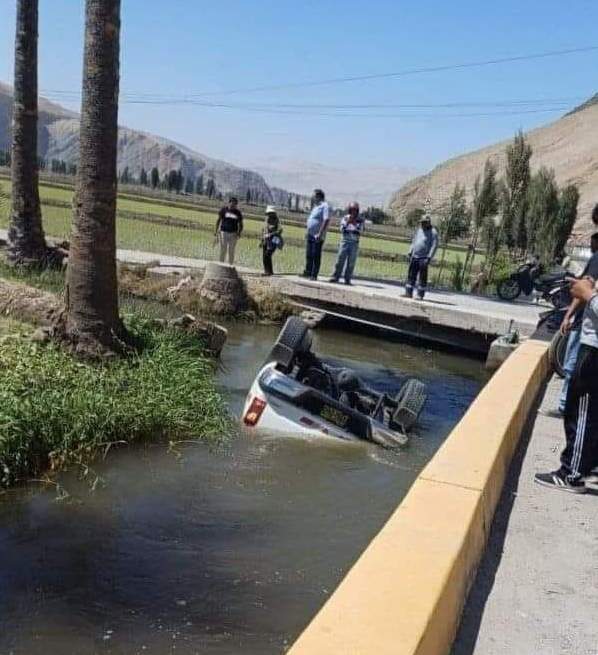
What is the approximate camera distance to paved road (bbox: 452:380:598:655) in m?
3.21

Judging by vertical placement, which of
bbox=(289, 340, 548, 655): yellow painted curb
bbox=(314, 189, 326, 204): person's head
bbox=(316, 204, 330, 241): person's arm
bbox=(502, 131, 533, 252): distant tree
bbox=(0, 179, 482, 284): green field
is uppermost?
bbox=(502, 131, 533, 252): distant tree

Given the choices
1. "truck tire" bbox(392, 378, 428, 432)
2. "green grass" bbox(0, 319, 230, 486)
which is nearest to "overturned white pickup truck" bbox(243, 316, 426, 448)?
"truck tire" bbox(392, 378, 428, 432)

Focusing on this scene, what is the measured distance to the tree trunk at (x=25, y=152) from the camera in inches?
516

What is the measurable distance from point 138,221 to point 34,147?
70.4 ft

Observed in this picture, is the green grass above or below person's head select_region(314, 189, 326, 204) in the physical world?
below

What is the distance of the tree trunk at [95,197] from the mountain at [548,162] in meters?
73.8

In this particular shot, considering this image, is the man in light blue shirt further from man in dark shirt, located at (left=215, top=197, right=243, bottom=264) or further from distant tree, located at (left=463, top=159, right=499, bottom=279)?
distant tree, located at (left=463, top=159, right=499, bottom=279)

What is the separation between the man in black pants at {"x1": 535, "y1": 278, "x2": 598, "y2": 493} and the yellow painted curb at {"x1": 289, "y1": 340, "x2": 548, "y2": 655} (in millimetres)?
404

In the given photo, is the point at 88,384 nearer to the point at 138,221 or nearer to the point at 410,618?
the point at 410,618

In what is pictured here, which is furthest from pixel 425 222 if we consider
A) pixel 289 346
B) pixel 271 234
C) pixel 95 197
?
pixel 95 197

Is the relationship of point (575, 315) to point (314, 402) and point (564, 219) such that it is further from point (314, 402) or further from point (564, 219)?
point (564, 219)

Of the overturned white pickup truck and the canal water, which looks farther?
the overturned white pickup truck

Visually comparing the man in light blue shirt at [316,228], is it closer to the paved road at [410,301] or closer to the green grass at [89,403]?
the paved road at [410,301]

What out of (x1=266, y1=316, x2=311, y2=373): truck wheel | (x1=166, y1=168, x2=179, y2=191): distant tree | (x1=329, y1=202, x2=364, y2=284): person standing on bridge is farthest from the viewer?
(x1=166, y1=168, x2=179, y2=191): distant tree
